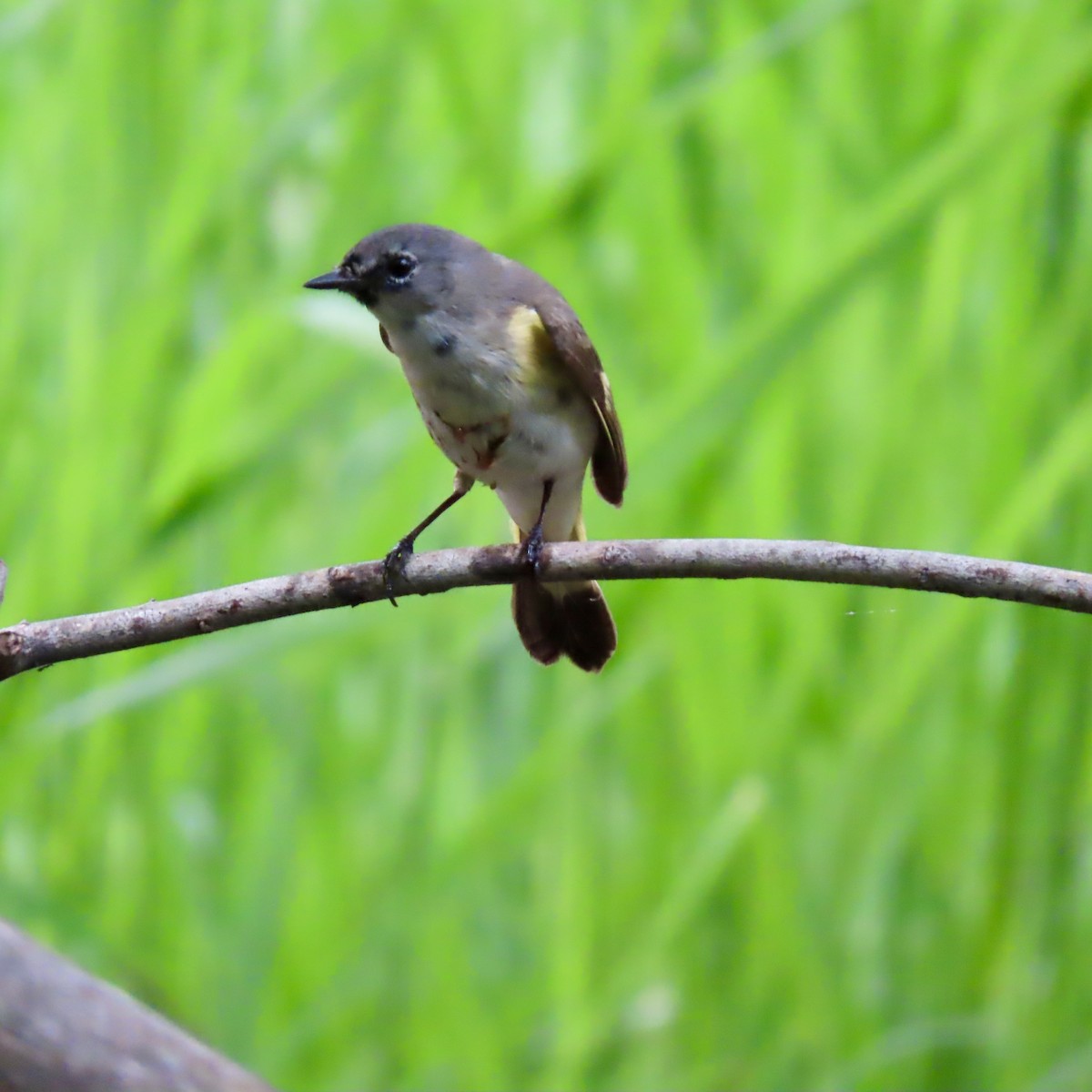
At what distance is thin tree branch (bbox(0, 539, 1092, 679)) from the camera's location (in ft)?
2.52

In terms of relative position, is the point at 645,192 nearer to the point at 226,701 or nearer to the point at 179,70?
the point at 179,70

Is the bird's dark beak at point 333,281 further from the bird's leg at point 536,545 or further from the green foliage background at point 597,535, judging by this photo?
the green foliage background at point 597,535

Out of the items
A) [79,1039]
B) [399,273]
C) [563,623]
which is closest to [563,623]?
[563,623]

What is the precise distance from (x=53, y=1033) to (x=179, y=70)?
1.97 metres

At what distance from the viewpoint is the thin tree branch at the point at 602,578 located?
0.77m

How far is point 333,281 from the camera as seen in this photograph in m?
1.30

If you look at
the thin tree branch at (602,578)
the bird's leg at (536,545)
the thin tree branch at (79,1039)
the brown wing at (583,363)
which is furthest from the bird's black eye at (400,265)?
the thin tree branch at (79,1039)

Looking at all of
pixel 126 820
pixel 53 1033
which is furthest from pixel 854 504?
pixel 53 1033

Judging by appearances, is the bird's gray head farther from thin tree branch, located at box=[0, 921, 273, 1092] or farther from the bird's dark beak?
thin tree branch, located at box=[0, 921, 273, 1092]

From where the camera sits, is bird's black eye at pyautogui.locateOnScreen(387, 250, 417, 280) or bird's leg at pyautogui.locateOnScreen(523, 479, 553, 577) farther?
bird's black eye at pyautogui.locateOnScreen(387, 250, 417, 280)

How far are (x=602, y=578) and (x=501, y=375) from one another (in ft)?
1.41

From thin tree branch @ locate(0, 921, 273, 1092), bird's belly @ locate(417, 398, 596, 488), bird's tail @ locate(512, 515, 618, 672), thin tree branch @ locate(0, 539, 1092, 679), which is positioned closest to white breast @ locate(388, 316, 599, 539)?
bird's belly @ locate(417, 398, 596, 488)

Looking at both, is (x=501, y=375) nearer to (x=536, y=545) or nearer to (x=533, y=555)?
(x=536, y=545)

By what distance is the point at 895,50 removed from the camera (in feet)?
6.77
